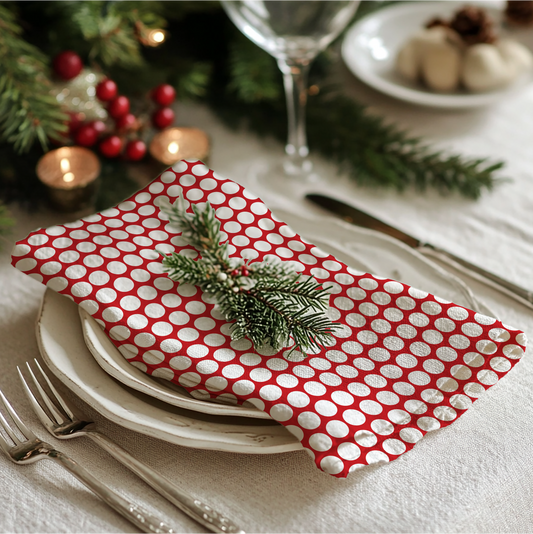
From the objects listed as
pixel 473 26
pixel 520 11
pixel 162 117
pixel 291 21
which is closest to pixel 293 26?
pixel 291 21

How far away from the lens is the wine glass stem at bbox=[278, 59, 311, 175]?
26.3 inches

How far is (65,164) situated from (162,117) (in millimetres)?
159

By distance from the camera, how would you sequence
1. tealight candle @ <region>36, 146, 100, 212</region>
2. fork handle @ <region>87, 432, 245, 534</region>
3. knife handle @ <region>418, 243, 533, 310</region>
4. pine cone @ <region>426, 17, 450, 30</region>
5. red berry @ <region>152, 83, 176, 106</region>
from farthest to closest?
pine cone @ <region>426, 17, 450, 30</region>, red berry @ <region>152, 83, 176, 106</region>, tealight candle @ <region>36, 146, 100, 212</region>, knife handle @ <region>418, 243, 533, 310</region>, fork handle @ <region>87, 432, 245, 534</region>

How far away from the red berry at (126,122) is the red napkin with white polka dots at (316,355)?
271 millimetres

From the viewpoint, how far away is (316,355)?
39 cm

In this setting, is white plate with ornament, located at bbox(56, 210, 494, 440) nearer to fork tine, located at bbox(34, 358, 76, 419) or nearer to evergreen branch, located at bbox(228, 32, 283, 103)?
fork tine, located at bbox(34, 358, 76, 419)

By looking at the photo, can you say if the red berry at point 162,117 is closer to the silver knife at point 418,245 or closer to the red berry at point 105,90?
the red berry at point 105,90

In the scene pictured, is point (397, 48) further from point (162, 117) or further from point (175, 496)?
point (175, 496)

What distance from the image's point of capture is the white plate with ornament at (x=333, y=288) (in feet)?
1.20

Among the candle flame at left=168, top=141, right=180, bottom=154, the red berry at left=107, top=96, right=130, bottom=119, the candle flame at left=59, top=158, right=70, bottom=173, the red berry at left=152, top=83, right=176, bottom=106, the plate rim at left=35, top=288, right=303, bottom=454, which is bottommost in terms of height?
the candle flame at left=168, top=141, right=180, bottom=154

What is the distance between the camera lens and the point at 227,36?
0.82m

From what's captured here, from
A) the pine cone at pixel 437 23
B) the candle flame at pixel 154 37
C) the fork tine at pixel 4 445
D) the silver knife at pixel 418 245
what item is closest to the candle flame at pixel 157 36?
the candle flame at pixel 154 37

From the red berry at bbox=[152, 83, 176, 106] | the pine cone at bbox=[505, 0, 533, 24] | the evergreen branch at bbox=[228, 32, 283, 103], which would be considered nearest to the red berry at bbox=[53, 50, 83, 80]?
the red berry at bbox=[152, 83, 176, 106]

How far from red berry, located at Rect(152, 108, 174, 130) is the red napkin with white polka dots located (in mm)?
317
